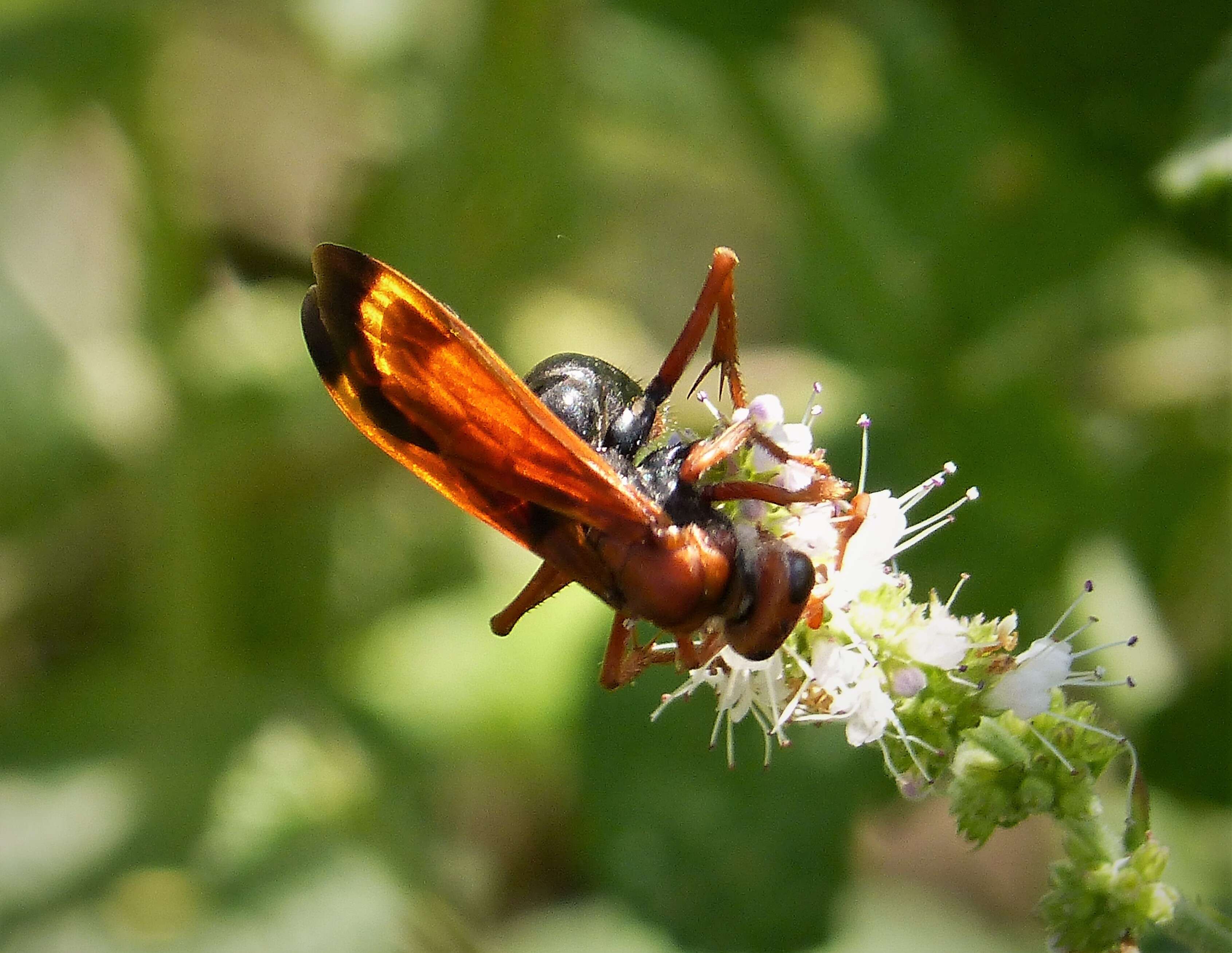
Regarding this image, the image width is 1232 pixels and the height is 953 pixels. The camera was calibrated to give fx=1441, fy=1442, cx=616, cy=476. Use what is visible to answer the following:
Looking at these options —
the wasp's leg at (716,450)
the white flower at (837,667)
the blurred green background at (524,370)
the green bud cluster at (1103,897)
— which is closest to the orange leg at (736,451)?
the wasp's leg at (716,450)

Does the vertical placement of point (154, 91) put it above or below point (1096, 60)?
above

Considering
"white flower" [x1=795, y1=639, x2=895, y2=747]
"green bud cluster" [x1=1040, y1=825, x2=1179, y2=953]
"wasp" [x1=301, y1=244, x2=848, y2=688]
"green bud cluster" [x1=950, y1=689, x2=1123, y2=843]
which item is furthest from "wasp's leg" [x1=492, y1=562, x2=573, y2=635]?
"green bud cluster" [x1=1040, y1=825, x2=1179, y2=953]

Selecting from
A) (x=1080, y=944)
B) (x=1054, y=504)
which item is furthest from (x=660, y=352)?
(x=1080, y=944)

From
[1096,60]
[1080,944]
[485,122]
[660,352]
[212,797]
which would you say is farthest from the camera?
[660,352]

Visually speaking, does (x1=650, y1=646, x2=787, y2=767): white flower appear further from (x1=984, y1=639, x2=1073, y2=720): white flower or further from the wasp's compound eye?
(x1=984, y1=639, x2=1073, y2=720): white flower

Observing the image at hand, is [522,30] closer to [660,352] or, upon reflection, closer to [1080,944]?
[660,352]

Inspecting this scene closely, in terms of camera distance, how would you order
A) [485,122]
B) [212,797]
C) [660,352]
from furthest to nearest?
[660,352], [485,122], [212,797]

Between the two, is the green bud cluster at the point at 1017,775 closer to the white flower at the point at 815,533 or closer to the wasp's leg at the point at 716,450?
the white flower at the point at 815,533
